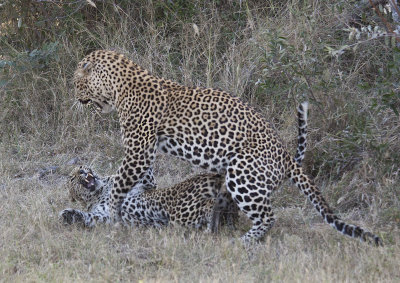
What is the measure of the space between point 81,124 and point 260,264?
194 inches

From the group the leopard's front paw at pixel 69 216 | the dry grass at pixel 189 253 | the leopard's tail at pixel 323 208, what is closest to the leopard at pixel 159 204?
the leopard's front paw at pixel 69 216

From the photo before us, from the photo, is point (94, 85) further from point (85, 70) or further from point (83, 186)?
point (83, 186)

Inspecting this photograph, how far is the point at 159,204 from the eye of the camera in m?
7.14

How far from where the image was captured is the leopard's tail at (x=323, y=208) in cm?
588

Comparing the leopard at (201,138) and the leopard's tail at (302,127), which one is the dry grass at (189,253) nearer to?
the leopard at (201,138)

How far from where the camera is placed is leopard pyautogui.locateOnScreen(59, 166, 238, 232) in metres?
6.84

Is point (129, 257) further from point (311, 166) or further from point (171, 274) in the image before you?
point (311, 166)

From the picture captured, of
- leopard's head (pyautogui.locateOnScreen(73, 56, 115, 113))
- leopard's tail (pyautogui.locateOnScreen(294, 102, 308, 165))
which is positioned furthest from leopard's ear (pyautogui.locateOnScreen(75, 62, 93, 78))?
leopard's tail (pyautogui.locateOnScreen(294, 102, 308, 165))

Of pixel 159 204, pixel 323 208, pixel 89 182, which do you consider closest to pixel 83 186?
pixel 89 182

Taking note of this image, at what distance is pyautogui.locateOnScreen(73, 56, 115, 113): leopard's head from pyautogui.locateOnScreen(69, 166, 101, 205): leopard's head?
0.76 metres

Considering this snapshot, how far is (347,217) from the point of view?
700cm

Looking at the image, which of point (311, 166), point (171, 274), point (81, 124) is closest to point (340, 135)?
point (311, 166)

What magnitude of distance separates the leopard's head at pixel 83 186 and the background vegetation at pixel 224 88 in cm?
30

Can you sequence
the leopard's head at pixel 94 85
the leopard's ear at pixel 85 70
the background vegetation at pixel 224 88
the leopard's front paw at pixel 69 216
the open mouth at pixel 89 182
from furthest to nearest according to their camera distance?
1. the open mouth at pixel 89 182
2. the leopard's ear at pixel 85 70
3. the leopard's head at pixel 94 85
4. the leopard's front paw at pixel 69 216
5. the background vegetation at pixel 224 88
